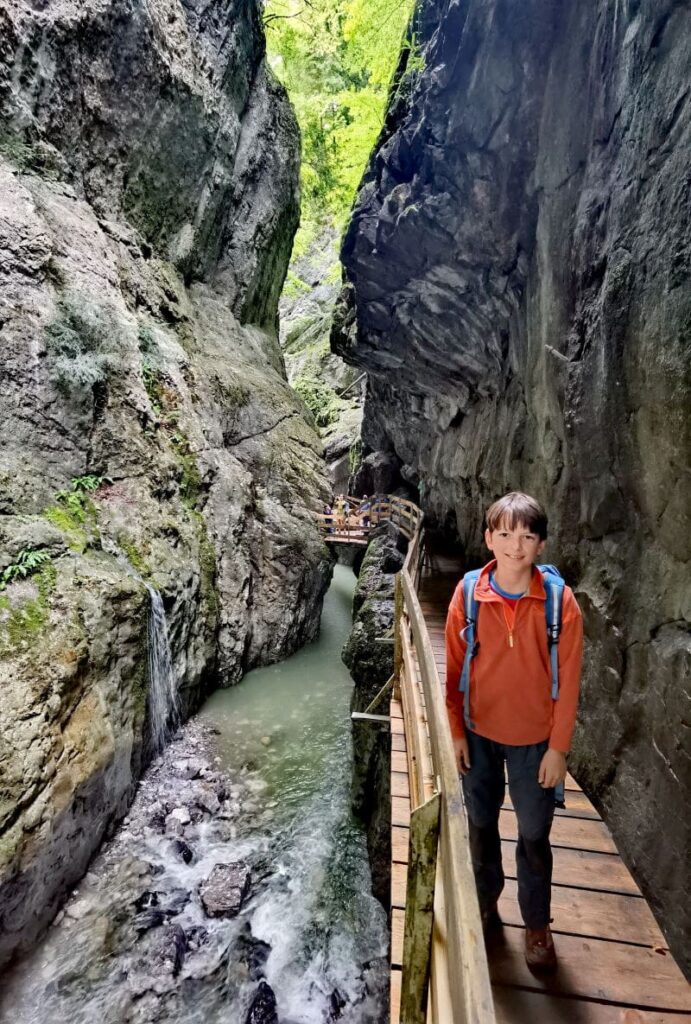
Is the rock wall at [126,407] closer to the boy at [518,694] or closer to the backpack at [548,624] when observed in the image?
the boy at [518,694]

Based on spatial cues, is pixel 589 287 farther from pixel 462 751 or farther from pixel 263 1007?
pixel 263 1007

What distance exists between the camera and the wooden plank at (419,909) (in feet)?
6.03

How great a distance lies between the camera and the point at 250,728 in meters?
9.96

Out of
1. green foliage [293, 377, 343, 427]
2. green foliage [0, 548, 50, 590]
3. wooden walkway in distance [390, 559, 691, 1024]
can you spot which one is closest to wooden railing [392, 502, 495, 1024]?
wooden walkway in distance [390, 559, 691, 1024]

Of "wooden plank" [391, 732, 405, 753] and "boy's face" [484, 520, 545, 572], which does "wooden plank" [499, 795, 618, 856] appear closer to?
"wooden plank" [391, 732, 405, 753]

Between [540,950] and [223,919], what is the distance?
5207 millimetres

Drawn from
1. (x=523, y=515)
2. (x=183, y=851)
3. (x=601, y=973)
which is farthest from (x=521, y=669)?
(x=183, y=851)

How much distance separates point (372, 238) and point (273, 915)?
11.4 m

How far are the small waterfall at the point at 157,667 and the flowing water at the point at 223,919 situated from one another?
44 cm

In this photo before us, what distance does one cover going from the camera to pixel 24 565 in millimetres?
7121

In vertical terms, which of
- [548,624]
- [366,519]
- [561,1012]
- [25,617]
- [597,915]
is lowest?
[561,1012]

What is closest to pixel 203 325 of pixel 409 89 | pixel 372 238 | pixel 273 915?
pixel 372 238

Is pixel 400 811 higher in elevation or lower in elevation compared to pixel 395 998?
higher

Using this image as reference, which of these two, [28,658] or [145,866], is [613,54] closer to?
[28,658]
